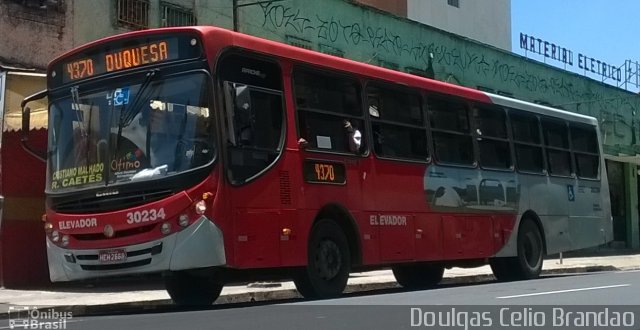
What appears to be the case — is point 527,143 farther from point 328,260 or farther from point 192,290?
point 192,290

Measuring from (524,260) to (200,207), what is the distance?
8.86 metres

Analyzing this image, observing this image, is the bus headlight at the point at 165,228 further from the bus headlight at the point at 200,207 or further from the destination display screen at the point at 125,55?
the destination display screen at the point at 125,55

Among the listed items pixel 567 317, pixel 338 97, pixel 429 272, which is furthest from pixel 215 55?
pixel 429 272

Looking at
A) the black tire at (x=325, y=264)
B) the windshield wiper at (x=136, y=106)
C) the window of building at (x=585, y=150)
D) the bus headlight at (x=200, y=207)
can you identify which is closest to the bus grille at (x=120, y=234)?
the bus headlight at (x=200, y=207)

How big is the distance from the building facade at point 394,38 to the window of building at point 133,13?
0.02 metres

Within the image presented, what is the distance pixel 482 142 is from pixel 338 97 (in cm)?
424

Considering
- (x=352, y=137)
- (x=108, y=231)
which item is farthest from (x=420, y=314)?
(x=108, y=231)

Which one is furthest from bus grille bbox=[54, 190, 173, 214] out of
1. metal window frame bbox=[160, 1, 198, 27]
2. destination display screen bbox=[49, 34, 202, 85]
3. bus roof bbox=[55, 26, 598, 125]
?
metal window frame bbox=[160, 1, 198, 27]

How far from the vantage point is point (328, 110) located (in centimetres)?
1268

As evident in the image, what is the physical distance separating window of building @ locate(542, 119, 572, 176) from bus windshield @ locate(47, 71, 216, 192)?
9.55m

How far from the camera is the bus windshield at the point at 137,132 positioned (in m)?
10.6

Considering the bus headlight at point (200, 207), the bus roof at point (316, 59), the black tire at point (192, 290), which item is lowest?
the black tire at point (192, 290)

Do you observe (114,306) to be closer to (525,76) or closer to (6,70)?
(6,70)

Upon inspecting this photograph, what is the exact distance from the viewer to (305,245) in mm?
11914
